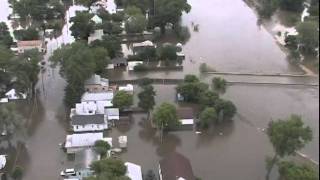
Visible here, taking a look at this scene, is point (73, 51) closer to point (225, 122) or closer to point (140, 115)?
point (140, 115)

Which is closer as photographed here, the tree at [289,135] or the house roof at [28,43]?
the tree at [289,135]

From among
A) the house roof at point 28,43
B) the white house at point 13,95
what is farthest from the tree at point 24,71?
the house roof at point 28,43

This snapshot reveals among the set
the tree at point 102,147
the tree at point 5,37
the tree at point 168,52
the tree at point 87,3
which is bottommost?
the tree at point 102,147

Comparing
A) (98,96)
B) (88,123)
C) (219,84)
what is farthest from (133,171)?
(219,84)

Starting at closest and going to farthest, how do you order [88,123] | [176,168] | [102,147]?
[176,168] < [102,147] < [88,123]

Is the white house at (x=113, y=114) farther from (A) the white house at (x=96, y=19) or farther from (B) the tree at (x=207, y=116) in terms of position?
(A) the white house at (x=96, y=19)

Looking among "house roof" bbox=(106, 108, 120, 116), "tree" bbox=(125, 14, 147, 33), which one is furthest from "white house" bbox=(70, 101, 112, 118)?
"tree" bbox=(125, 14, 147, 33)

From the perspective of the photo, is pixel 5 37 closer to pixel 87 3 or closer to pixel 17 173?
pixel 87 3

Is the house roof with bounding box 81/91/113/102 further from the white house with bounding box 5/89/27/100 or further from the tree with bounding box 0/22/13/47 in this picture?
the tree with bounding box 0/22/13/47
